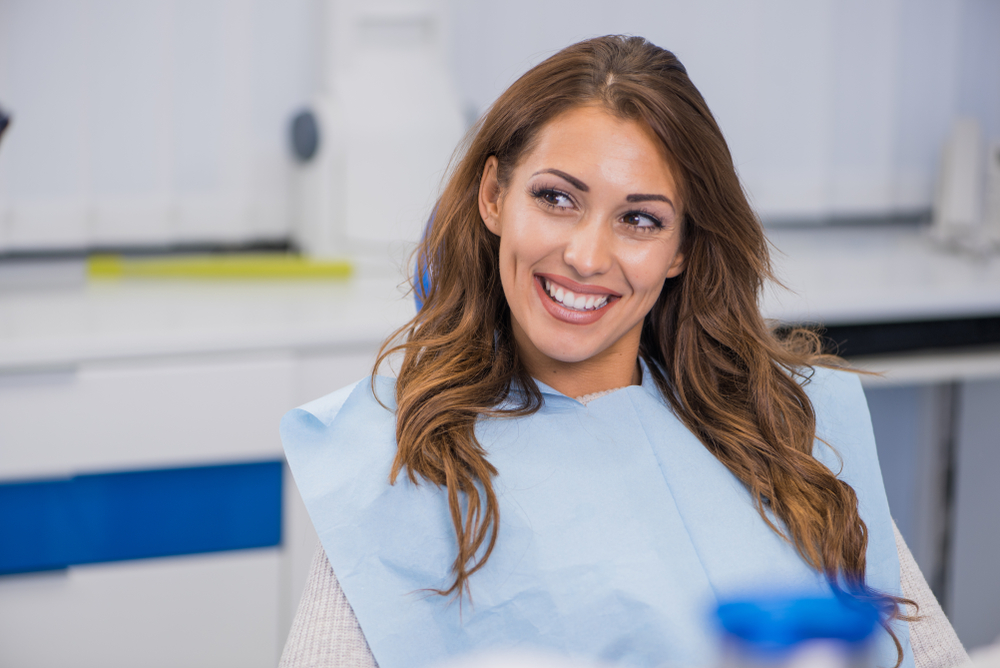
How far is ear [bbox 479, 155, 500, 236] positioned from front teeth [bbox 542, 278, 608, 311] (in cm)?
11

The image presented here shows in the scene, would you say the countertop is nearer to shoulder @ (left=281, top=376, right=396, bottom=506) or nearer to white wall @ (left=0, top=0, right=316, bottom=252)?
white wall @ (left=0, top=0, right=316, bottom=252)

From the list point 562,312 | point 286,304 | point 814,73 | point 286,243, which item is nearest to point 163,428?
point 286,304

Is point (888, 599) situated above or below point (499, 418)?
below

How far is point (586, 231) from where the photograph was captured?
0.98 metres

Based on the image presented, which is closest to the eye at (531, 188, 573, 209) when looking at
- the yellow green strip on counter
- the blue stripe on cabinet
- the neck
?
the neck

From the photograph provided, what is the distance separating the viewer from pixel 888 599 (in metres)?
1.05

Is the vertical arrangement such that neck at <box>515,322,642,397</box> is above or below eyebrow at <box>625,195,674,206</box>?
below

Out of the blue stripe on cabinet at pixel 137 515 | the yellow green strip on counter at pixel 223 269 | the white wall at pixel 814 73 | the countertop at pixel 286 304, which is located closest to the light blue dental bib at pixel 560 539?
the countertop at pixel 286 304

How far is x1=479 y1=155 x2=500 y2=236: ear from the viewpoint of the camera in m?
1.09

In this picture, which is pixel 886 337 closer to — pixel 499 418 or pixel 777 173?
pixel 777 173

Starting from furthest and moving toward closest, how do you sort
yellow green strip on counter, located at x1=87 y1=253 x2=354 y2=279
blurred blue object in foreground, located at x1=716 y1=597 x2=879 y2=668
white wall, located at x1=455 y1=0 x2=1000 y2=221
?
white wall, located at x1=455 y1=0 x2=1000 y2=221 → yellow green strip on counter, located at x1=87 y1=253 x2=354 y2=279 → blurred blue object in foreground, located at x1=716 y1=597 x2=879 y2=668

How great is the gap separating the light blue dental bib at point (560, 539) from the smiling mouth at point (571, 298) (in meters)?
0.12

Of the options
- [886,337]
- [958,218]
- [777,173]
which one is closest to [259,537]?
[886,337]

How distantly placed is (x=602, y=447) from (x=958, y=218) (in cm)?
153
